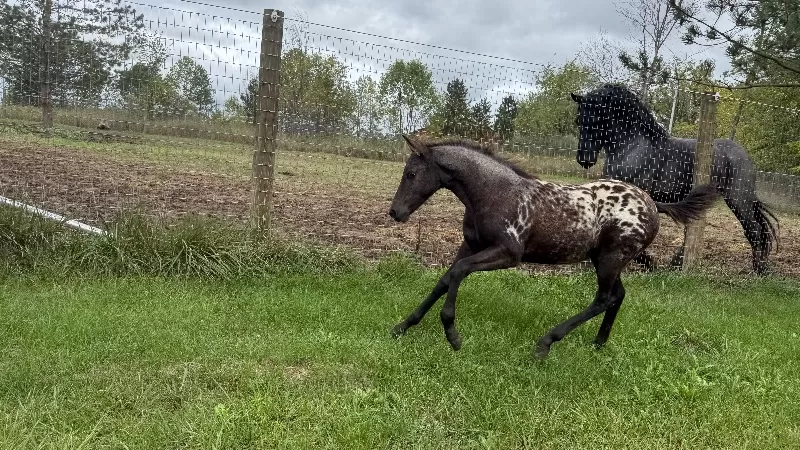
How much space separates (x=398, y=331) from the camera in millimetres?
4656

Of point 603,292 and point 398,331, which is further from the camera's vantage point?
point 603,292

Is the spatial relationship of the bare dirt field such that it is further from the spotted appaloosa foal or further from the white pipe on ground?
the spotted appaloosa foal

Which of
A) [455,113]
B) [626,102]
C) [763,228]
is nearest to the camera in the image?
[455,113]

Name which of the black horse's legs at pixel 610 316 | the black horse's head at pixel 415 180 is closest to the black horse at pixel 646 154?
the black horse's legs at pixel 610 316

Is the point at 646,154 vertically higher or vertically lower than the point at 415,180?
higher

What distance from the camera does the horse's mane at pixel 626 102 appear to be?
7918 mm

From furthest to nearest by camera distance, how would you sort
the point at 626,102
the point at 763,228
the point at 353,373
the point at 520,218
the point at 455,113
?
the point at 763,228
the point at 626,102
the point at 455,113
the point at 520,218
the point at 353,373

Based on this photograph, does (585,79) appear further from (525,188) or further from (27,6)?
(27,6)

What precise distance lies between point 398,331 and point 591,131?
4765 mm

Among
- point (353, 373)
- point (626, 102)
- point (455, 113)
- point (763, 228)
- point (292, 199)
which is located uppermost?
point (626, 102)

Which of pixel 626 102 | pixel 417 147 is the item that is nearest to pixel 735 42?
pixel 626 102

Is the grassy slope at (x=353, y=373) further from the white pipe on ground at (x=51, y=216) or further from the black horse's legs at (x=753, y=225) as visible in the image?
the black horse's legs at (x=753, y=225)

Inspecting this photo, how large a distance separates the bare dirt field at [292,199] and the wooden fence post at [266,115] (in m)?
0.36

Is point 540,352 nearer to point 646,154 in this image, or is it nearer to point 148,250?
point 148,250
